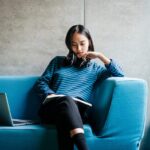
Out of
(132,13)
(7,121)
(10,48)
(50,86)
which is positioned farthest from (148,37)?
(7,121)

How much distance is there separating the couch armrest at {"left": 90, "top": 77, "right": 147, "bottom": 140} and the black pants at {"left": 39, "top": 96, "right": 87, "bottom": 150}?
0.63 feet

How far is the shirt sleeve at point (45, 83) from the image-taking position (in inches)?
94.5

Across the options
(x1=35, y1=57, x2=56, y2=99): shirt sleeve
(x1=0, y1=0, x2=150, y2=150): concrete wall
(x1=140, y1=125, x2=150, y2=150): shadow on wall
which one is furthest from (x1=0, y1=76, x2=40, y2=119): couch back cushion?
(x1=140, y1=125, x2=150, y2=150): shadow on wall

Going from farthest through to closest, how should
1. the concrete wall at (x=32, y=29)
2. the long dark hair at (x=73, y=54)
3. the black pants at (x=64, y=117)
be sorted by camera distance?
the concrete wall at (x=32, y=29) < the long dark hair at (x=73, y=54) < the black pants at (x=64, y=117)

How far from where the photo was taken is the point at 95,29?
2.88 metres

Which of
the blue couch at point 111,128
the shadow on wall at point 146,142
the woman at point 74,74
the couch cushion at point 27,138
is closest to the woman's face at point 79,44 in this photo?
the woman at point 74,74

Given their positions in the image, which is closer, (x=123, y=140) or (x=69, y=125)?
(x=69, y=125)

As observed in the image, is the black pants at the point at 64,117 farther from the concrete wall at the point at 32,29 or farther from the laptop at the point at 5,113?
the concrete wall at the point at 32,29

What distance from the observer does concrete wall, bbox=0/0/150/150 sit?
2.87m

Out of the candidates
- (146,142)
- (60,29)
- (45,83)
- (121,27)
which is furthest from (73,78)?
(146,142)

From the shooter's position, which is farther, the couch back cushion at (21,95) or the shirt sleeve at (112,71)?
the couch back cushion at (21,95)

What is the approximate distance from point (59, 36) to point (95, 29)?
31 centimetres

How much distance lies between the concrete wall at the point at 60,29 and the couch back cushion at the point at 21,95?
0.77 feet

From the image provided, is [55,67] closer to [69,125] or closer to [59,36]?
[59,36]
